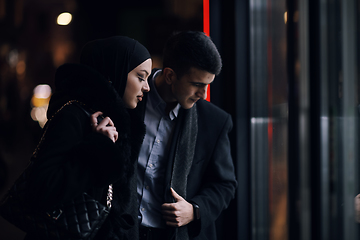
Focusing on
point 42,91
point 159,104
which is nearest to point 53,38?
point 42,91

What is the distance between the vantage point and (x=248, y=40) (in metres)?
2.12

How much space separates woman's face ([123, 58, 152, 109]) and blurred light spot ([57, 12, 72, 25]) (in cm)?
267

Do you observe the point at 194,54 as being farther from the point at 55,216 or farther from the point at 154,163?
the point at 55,216

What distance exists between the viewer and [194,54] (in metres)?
1.54

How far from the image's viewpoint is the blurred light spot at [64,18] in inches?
142

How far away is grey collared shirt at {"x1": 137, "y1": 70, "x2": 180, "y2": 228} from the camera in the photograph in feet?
4.84

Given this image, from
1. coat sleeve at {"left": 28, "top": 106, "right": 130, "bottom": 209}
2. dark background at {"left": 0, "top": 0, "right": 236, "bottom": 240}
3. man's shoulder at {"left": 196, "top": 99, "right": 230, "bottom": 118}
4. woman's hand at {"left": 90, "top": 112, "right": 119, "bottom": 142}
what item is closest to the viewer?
coat sleeve at {"left": 28, "top": 106, "right": 130, "bottom": 209}

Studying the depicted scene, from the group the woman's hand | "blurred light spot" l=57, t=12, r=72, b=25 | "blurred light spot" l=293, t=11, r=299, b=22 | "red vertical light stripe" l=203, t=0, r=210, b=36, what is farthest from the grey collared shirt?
"blurred light spot" l=57, t=12, r=72, b=25

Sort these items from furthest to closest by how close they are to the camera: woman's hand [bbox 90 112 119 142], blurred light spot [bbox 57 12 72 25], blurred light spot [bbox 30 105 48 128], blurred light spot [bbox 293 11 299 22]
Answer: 1. blurred light spot [bbox 30 105 48 128]
2. blurred light spot [bbox 57 12 72 25]
3. blurred light spot [bbox 293 11 299 22]
4. woman's hand [bbox 90 112 119 142]

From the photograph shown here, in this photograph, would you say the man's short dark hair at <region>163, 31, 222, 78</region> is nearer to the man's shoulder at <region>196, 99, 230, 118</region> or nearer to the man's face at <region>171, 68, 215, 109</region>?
the man's face at <region>171, 68, 215, 109</region>

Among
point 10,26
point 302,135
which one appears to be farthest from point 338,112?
point 10,26

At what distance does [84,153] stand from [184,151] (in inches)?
23.1

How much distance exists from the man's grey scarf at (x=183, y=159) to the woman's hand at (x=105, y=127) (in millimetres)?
426

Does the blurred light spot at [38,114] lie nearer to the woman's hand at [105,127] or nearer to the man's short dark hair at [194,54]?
the man's short dark hair at [194,54]
